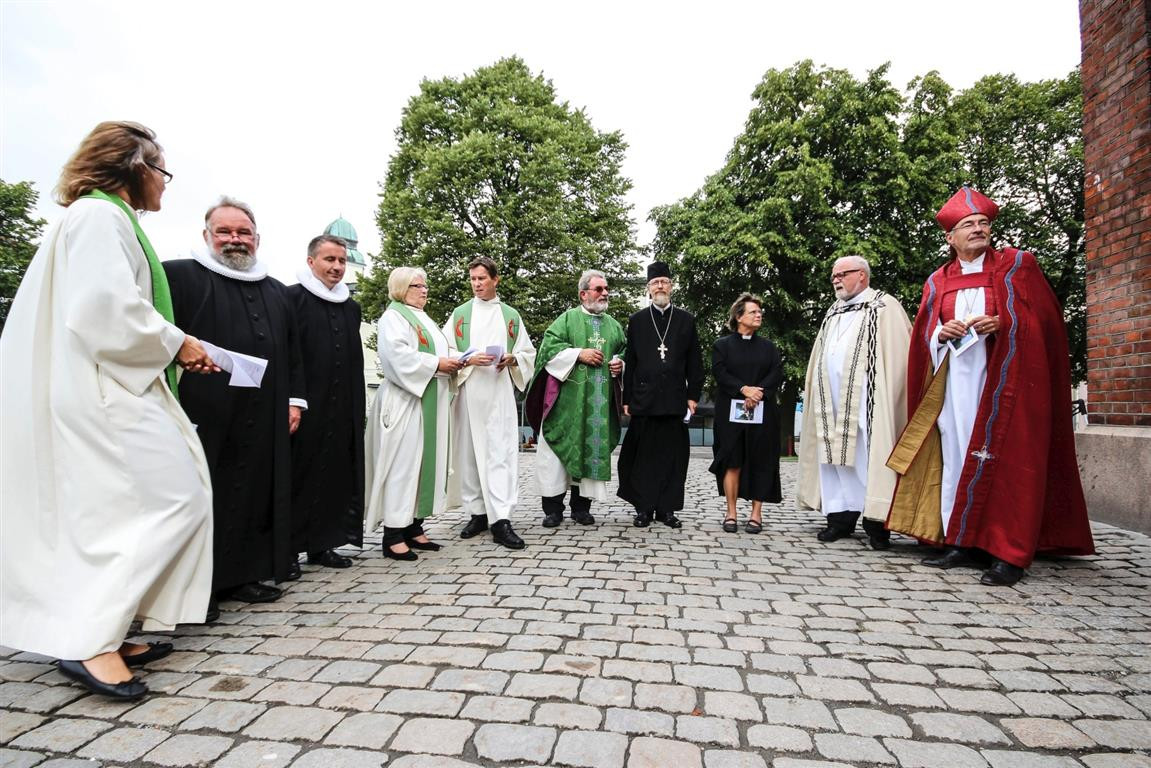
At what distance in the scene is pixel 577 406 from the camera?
19.0ft

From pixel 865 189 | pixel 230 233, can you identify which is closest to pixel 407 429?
pixel 230 233

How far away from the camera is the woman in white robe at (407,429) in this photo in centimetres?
457

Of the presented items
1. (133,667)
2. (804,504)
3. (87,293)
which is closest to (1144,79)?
(804,504)

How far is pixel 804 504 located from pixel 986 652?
287cm

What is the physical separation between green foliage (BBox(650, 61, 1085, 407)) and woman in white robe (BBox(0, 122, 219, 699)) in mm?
16016

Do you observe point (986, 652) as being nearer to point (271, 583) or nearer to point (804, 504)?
point (804, 504)

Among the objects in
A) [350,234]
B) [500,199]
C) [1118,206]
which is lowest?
[1118,206]

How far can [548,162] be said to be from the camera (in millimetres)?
18562

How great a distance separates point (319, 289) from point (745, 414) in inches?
144

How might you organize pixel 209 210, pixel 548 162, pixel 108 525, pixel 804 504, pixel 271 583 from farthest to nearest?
pixel 548 162
pixel 804 504
pixel 271 583
pixel 209 210
pixel 108 525

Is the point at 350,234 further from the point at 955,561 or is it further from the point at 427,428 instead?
the point at 955,561

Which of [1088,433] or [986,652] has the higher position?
[1088,433]

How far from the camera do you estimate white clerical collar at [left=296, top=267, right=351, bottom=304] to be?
167 inches

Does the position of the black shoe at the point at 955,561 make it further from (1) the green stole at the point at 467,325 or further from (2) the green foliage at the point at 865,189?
(2) the green foliage at the point at 865,189
